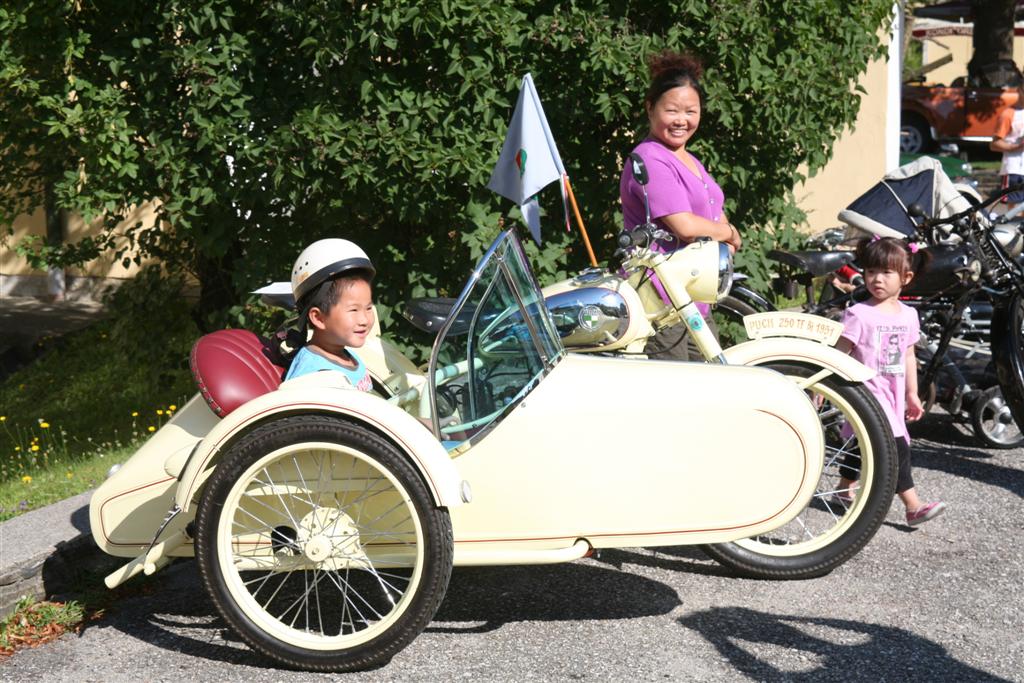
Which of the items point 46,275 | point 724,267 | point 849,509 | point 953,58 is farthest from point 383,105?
point 953,58

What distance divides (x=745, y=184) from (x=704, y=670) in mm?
3385

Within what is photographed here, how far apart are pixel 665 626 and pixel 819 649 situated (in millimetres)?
518

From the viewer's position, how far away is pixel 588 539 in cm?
406

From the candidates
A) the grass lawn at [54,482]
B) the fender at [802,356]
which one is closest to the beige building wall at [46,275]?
the grass lawn at [54,482]

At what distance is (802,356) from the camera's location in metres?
4.70

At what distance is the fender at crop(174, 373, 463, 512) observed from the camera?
3.86 meters

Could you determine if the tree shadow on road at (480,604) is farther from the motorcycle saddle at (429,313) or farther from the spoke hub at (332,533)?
the motorcycle saddle at (429,313)

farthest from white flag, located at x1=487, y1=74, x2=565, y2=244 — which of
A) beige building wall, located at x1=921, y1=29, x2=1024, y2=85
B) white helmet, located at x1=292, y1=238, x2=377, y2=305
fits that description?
beige building wall, located at x1=921, y1=29, x2=1024, y2=85

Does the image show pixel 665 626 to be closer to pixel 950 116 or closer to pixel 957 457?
pixel 957 457

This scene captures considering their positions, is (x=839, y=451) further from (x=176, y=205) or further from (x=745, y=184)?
(x=176, y=205)

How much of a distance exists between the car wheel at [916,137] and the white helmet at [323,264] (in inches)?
635

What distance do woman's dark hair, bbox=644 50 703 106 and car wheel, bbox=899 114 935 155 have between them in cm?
1491

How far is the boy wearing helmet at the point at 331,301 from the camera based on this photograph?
428 centimetres

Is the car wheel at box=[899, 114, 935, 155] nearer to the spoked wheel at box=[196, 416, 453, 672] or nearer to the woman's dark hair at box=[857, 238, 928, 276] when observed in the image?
the woman's dark hair at box=[857, 238, 928, 276]
